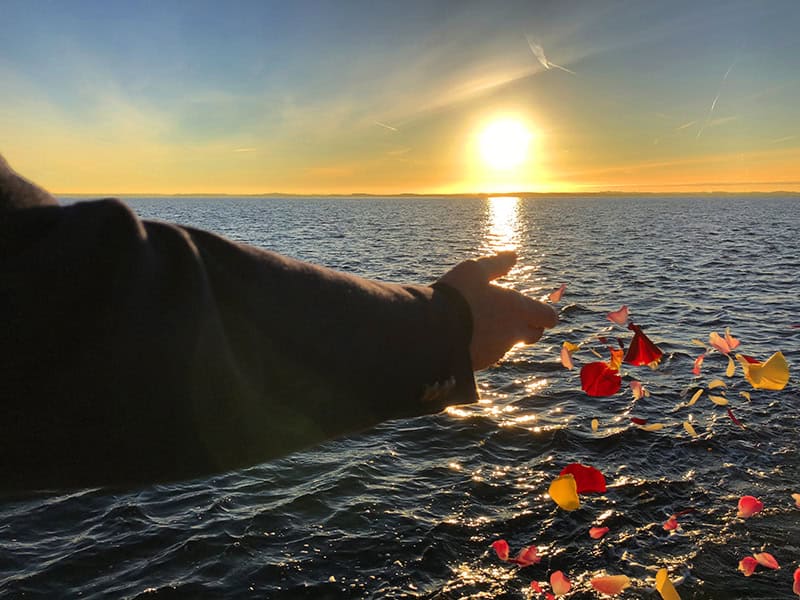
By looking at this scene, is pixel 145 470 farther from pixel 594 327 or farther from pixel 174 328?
pixel 594 327

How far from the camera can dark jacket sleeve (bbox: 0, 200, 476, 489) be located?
1112 millimetres

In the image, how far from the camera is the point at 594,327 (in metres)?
18.3

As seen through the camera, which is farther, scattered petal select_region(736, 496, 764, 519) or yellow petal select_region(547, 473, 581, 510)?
scattered petal select_region(736, 496, 764, 519)

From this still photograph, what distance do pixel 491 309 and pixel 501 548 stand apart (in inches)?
223

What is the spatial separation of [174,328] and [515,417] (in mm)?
10921

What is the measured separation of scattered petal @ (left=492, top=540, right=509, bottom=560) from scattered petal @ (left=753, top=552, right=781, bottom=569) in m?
3.15

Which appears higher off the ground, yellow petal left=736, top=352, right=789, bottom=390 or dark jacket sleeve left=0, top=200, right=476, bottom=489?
dark jacket sleeve left=0, top=200, right=476, bottom=489

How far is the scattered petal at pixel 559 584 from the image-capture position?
20.0ft

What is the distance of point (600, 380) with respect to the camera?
6.93 m

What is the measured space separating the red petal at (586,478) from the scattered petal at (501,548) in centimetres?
160

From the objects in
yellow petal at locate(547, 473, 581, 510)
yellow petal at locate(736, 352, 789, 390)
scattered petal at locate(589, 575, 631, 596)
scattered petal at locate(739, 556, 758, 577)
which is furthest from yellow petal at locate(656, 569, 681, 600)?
yellow petal at locate(736, 352, 789, 390)

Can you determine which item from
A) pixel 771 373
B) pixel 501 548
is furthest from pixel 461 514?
pixel 771 373

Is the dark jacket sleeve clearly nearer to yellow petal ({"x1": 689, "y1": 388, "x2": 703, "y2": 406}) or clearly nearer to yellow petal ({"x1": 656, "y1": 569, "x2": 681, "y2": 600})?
yellow petal ({"x1": 656, "y1": 569, "x2": 681, "y2": 600})

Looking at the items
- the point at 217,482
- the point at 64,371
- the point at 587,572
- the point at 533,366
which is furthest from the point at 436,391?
the point at 533,366
